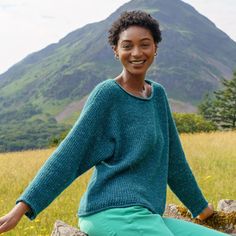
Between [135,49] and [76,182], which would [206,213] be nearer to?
[135,49]

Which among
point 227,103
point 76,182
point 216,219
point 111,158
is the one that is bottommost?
point 227,103

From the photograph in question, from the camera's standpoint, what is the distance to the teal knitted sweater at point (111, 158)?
3014 mm

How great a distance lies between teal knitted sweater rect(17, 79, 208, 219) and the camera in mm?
3014

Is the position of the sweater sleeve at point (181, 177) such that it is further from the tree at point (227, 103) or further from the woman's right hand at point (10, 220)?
the tree at point (227, 103)

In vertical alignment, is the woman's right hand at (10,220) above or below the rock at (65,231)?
above

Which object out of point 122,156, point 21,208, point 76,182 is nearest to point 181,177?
point 122,156

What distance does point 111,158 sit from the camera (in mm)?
3170

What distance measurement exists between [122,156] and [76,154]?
285mm

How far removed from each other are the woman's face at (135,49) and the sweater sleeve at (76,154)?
0.95 ft

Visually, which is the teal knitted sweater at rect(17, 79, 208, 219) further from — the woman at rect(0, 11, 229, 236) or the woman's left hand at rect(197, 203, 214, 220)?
the woman's left hand at rect(197, 203, 214, 220)

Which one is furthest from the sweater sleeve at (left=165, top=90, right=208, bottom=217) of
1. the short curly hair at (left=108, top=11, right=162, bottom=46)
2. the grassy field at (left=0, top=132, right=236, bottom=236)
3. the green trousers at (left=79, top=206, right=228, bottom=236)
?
the grassy field at (left=0, top=132, right=236, bottom=236)

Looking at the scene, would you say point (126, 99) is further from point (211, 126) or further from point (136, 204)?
point (211, 126)

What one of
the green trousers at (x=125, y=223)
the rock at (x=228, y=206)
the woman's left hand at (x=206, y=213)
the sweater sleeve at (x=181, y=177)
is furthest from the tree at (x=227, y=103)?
the green trousers at (x=125, y=223)

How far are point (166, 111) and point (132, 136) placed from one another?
43cm
